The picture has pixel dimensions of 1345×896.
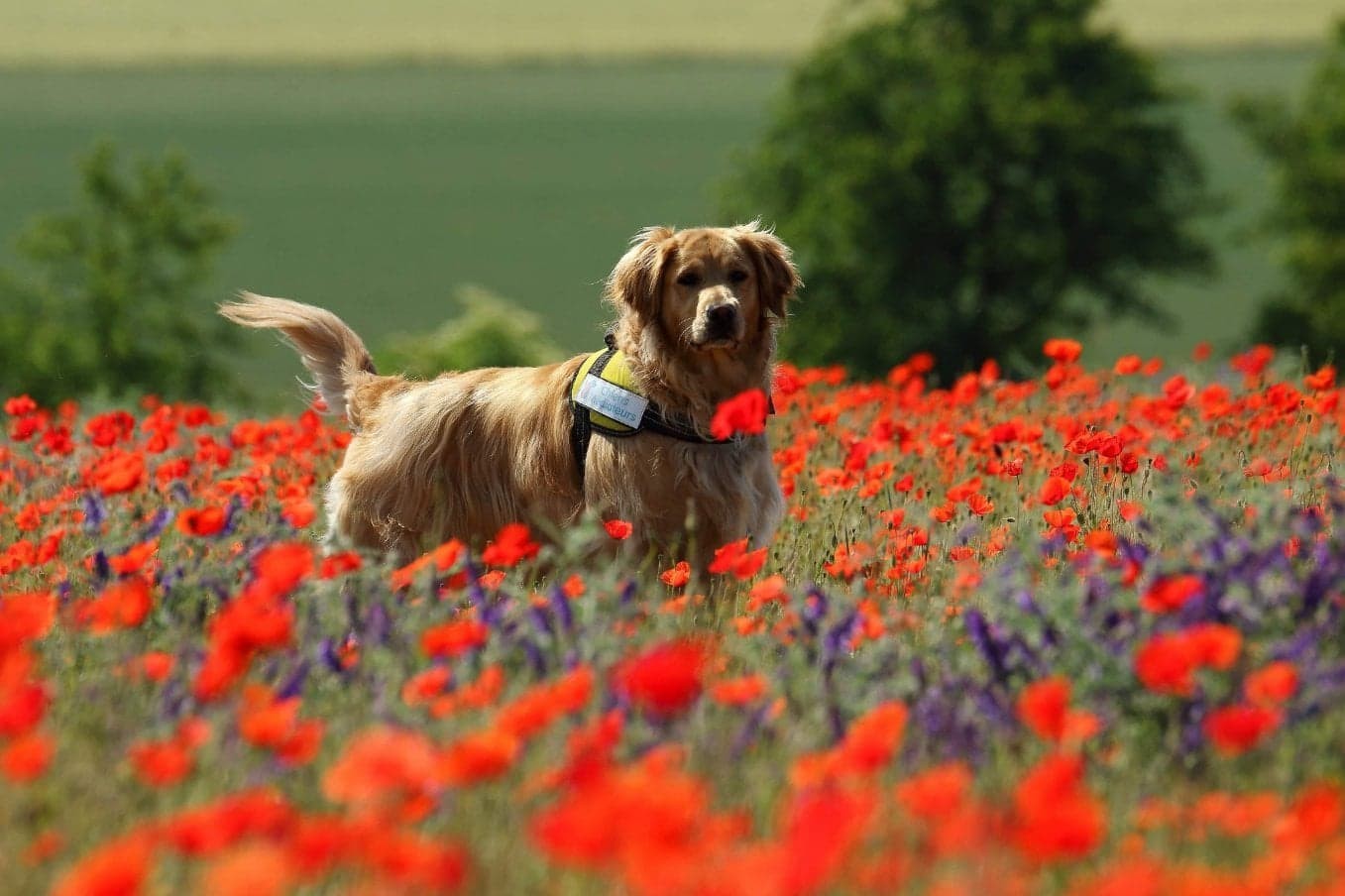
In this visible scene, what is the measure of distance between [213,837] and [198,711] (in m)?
1.38

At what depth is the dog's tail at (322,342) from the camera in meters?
7.48

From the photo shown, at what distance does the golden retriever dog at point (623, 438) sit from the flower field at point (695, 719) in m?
0.66

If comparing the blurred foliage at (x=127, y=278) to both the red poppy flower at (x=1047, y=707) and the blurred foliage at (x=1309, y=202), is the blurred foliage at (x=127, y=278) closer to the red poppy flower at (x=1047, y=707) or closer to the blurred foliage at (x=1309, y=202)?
the blurred foliage at (x=1309, y=202)

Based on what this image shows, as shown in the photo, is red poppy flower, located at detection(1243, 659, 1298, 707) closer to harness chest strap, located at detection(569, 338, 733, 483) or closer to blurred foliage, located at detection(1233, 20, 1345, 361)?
harness chest strap, located at detection(569, 338, 733, 483)

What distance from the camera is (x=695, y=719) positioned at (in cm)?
354

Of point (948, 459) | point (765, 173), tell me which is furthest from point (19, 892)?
point (765, 173)

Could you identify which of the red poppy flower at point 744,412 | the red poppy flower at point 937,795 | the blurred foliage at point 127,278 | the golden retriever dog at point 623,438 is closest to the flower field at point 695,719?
the red poppy flower at point 937,795

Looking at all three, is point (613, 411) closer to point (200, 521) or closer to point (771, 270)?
point (771, 270)

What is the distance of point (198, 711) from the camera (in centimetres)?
374

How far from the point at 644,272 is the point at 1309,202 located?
29.5 metres

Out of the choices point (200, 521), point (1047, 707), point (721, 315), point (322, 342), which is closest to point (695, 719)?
point (1047, 707)

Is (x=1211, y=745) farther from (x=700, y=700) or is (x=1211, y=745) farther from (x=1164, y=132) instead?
(x=1164, y=132)

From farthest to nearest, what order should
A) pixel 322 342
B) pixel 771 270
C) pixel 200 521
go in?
pixel 322 342 → pixel 771 270 → pixel 200 521

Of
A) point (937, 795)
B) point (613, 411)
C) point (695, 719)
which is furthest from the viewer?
point (613, 411)
